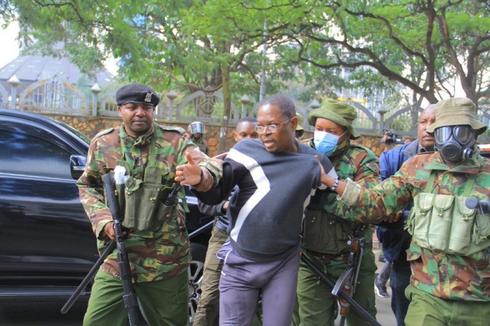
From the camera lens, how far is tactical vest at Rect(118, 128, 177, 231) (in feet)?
9.78

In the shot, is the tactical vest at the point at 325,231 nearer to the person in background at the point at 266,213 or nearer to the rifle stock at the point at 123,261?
the person in background at the point at 266,213

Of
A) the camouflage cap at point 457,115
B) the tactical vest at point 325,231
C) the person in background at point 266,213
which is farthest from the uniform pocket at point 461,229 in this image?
the tactical vest at point 325,231

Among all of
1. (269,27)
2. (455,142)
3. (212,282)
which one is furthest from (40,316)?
(269,27)

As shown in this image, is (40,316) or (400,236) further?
(40,316)

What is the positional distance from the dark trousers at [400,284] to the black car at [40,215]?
2.25 meters

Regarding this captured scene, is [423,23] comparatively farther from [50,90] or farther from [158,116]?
[50,90]

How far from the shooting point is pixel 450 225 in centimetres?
248

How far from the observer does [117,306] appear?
3.04 meters

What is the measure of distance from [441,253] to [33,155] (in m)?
3.19

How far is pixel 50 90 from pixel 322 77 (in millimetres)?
11287

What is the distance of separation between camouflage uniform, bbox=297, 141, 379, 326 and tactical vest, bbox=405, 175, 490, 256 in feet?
1.86

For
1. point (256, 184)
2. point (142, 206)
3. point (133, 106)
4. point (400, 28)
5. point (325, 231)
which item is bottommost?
point (325, 231)

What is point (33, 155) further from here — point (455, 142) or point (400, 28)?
point (400, 28)

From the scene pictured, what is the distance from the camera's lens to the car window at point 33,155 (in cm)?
428
